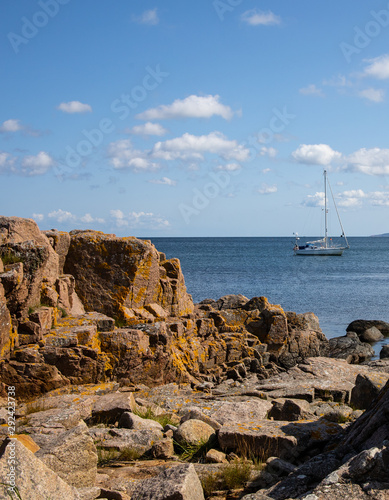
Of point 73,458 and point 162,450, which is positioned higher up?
point 73,458

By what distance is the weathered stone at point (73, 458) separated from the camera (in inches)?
221

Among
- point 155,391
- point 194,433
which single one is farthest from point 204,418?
point 155,391

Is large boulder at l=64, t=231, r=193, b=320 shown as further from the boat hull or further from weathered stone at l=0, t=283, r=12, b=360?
the boat hull

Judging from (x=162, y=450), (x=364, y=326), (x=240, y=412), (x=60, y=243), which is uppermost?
(x=60, y=243)

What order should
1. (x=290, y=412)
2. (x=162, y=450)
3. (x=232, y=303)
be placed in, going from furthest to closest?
(x=232, y=303), (x=290, y=412), (x=162, y=450)

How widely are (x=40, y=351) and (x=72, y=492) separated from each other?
23.8 ft

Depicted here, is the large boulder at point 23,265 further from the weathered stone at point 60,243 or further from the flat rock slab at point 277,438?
the flat rock slab at point 277,438

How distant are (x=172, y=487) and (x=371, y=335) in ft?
91.7

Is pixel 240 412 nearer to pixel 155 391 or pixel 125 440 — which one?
pixel 125 440

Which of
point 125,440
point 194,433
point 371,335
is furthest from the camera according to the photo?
point 371,335

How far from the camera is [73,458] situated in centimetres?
580

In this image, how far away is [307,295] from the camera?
48.9 meters

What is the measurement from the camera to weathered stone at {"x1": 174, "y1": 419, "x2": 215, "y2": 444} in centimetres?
770

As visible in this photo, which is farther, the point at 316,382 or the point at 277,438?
the point at 316,382
